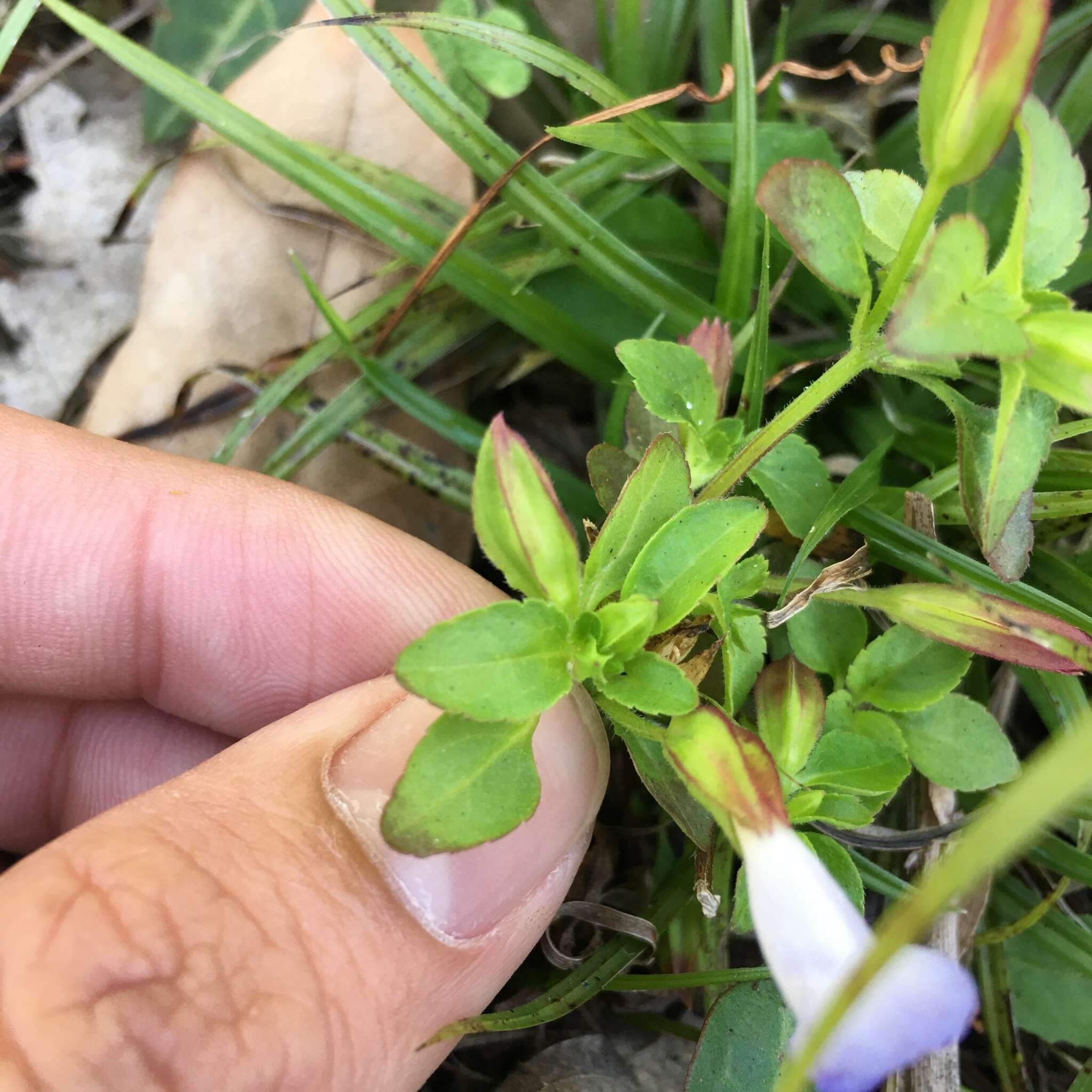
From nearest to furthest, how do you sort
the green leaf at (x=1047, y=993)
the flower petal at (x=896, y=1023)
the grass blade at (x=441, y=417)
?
the flower petal at (x=896, y=1023)
the green leaf at (x=1047, y=993)
the grass blade at (x=441, y=417)

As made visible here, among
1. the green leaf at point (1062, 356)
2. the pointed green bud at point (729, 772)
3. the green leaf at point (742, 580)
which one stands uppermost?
the green leaf at point (1062, 356)

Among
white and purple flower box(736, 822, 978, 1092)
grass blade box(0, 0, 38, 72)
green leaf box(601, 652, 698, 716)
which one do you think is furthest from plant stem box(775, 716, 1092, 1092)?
grass blade box(0, 0, 38, 72)

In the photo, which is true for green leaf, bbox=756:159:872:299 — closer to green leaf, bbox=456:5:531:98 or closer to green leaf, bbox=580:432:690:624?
green leaf, bbox=580:432:690:624

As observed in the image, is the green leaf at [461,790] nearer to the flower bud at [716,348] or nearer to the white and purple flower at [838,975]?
the white and purple flower at [838,975]

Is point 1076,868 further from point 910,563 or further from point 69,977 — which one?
point 69,977

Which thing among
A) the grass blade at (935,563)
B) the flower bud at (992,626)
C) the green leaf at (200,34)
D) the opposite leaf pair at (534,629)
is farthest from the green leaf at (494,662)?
the green leaf at (200,34)

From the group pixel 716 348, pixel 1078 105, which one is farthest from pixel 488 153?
pixel 1078 105

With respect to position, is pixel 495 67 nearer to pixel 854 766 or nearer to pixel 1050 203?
pixel 1050 203
